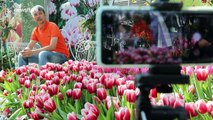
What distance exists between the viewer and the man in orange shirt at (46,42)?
5828 millimetres

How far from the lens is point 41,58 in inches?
219

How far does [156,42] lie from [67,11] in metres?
10.3

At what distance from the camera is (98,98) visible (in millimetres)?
2439

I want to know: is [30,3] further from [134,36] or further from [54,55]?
[134,36]

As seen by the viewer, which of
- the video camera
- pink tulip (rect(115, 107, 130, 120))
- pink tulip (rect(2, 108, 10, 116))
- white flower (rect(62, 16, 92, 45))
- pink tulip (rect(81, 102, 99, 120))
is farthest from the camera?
white flower (rect(62, 16, 92, 45))

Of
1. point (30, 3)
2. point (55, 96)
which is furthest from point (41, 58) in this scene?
point (30, 3)

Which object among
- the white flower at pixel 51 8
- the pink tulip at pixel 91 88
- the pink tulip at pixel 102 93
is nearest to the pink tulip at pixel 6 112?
the pink tulip at pixel 91 88

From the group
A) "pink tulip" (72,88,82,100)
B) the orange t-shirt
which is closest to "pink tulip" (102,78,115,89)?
"pink tulip" (72,88,82,100)

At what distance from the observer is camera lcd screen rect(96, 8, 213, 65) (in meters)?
1.08

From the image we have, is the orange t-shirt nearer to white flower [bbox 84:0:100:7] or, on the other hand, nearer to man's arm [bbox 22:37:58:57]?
man's arm [bbox 22:37:58:57]

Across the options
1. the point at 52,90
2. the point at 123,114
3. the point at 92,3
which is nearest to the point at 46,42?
the point at 52,90

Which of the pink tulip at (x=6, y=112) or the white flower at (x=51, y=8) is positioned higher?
the white flower at (x=51, y=8)

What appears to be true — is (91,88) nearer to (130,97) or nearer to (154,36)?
(130,97)

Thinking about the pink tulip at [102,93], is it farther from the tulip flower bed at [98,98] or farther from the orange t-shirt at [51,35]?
the orange t-shirt at [51,35]
